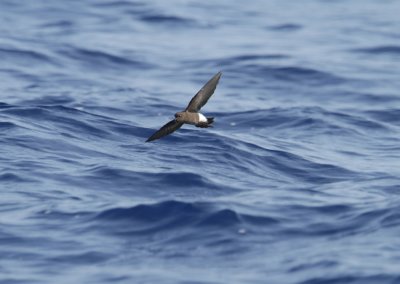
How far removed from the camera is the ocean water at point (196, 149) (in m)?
12.0

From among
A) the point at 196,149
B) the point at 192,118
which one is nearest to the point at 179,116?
the point at 192,118

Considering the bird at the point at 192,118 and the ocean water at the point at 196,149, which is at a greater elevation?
the bird at the point at 192,118

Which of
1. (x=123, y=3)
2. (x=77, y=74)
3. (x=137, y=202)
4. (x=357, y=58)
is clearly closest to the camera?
(x=137, y=202)

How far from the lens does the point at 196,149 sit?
16969 mm

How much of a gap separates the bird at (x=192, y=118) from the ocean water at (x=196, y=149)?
4.32 ft

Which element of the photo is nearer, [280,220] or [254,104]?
[280,220]

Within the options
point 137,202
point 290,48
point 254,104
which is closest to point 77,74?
point 254,104

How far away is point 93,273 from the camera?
11.4 m

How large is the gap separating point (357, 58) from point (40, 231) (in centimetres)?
1518

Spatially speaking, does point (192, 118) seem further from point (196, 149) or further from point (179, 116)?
point (196, 149)

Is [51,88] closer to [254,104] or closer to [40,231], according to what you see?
[254,104]

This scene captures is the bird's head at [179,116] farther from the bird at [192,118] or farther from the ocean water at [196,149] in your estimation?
the ocean water at [196,149]

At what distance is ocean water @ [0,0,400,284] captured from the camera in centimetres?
1198

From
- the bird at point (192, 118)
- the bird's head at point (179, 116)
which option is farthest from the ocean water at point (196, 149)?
the bird's head at point (179, 116)
